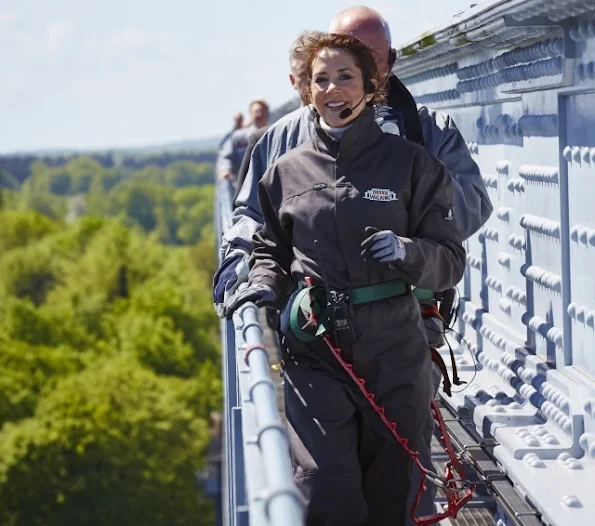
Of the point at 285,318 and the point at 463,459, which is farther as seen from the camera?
the point at 463,459

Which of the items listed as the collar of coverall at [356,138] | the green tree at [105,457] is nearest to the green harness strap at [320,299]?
the collar of coverall at [356,138]

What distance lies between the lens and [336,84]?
4234 millimetres

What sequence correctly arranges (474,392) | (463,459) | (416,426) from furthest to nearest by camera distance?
(474,392)
(463,459)
(416,426)

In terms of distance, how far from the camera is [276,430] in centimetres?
305

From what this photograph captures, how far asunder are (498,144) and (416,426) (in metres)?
2.64

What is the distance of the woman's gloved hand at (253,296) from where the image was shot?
4.25 meters

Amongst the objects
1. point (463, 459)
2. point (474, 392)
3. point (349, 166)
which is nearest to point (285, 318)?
point (349, 166)

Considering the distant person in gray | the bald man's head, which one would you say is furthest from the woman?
the distant person in gray

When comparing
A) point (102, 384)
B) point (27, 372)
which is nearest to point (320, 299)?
point (102, 384)

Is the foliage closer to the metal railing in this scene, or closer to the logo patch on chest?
the metal railing

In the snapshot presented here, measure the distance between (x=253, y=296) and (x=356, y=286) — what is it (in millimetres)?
353

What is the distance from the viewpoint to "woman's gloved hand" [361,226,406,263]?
155 inches

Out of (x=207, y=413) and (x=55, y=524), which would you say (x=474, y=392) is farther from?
(x=207, y=413)

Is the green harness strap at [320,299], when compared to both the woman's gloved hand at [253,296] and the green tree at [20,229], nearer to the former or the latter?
the woman's gloved hand at [253,296]
